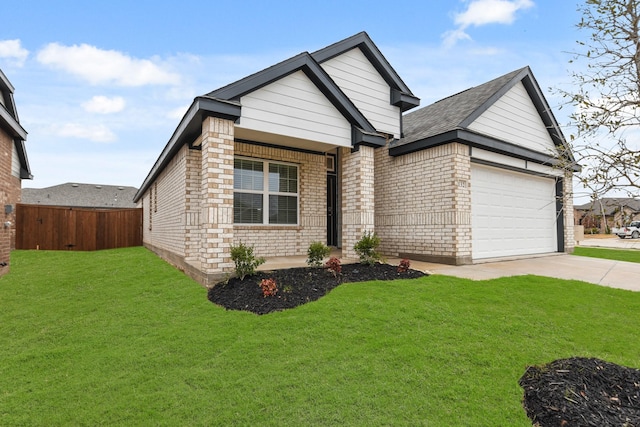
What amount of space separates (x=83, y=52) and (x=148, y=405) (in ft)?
46.4

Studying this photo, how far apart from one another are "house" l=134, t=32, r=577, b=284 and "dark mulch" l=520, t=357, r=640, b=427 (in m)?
3.90

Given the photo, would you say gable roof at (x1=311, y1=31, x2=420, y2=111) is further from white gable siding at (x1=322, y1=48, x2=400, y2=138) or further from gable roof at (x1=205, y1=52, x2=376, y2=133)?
gable roof at (x1=205, y1=52, x2=376, y2=133)

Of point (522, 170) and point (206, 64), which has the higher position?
point (206, 64)

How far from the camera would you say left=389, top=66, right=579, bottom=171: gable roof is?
8391 millimetres

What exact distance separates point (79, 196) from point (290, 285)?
36057mm

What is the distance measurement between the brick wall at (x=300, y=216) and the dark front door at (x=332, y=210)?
58 centimetres

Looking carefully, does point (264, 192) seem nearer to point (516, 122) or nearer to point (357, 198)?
point (357, 198)

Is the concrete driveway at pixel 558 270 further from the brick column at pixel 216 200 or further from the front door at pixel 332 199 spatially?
the brick column at pixel 216 200

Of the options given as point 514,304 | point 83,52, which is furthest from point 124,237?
point 514,304

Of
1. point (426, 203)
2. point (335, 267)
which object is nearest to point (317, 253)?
point (335, 267)

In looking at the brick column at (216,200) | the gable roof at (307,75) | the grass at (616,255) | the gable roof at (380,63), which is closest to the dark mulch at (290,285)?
the brick column at (216,200)

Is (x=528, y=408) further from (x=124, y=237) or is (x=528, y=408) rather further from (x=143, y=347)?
(x=124, y=237)

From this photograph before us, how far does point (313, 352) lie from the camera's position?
3.55 metres

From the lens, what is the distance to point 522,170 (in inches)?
403
